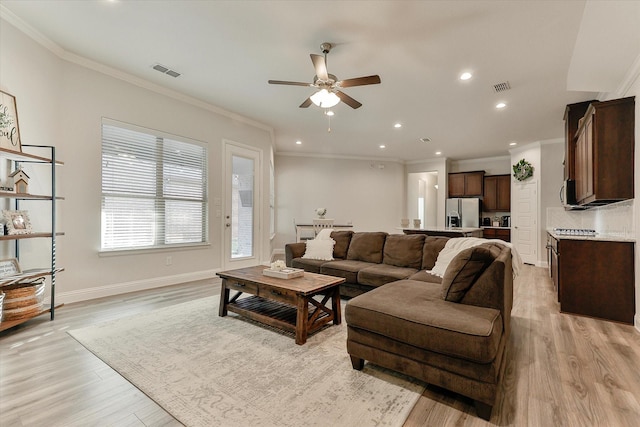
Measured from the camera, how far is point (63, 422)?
4.87 ft

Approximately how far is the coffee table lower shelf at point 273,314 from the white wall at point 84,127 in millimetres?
1886

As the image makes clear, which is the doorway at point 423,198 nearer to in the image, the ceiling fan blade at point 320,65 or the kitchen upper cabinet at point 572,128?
the kitchen upper cabinet at point 572,128

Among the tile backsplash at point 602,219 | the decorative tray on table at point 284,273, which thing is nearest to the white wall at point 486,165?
the tile backsplash at point 602,219

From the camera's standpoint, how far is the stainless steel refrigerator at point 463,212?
7949mm

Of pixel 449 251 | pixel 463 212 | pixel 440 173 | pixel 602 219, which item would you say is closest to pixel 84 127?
pixel 449 251

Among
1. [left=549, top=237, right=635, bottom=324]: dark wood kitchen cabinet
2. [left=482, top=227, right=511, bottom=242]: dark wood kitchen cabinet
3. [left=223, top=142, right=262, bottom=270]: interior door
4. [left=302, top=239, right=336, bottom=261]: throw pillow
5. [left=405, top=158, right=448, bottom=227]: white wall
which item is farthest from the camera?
[left=405, top=158, right=448, bottom=227]: white wall

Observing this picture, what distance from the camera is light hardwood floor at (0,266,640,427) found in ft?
5.02

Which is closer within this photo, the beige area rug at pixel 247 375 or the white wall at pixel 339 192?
the beige area rug at pixel 247 375

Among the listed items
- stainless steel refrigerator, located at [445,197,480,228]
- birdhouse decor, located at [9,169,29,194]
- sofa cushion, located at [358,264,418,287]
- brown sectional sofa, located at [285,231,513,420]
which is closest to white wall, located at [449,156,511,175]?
stainless steel refrigerator, located at [445,197,480,228]

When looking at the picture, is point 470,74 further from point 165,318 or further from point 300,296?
point 165,318

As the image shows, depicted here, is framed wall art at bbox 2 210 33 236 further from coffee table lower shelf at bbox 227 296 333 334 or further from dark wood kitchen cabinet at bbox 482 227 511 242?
dark wood kitchen cabinet at bbox 482 227 511 242

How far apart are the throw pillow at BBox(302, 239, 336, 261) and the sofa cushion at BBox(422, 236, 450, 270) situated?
1283mm

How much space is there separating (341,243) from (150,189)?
9.53ft

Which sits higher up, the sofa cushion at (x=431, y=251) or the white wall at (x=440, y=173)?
the white wall at (x=440, y=173)
